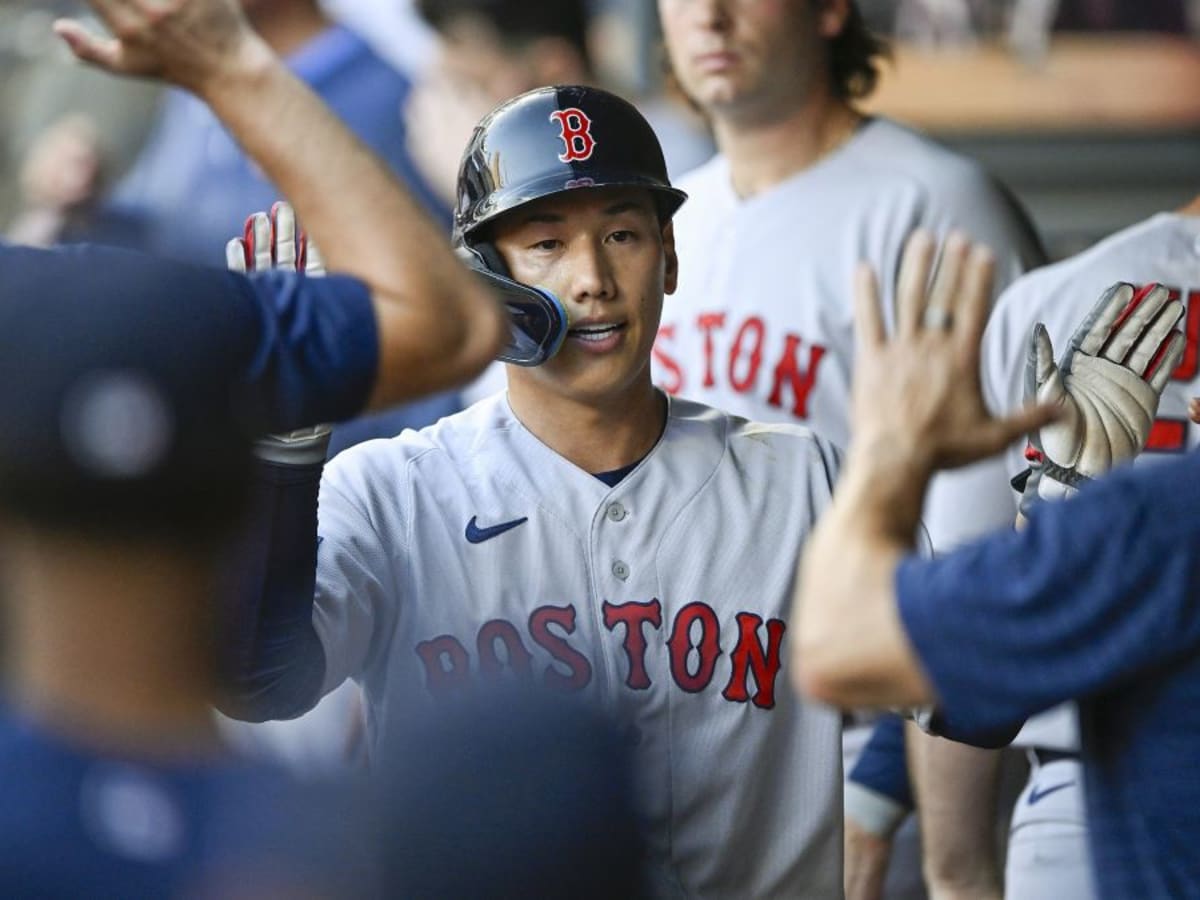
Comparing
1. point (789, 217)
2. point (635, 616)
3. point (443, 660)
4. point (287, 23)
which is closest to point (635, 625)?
point (635, 616)

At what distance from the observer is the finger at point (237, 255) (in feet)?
7.80

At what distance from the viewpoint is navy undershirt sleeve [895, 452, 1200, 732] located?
178cm

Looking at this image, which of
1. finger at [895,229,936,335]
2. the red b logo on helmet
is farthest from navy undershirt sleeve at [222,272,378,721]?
the red b logo on helmet

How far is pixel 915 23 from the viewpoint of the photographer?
702 centimetres

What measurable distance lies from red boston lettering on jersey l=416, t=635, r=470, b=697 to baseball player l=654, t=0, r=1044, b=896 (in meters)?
1.01

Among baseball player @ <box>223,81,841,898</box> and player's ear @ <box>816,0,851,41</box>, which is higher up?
player's ear @ <box>816,0,851,41</box>

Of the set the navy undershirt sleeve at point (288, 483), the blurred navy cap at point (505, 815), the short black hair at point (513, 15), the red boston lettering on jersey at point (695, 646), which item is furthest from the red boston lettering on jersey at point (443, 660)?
the short black hair at point (513, 15)

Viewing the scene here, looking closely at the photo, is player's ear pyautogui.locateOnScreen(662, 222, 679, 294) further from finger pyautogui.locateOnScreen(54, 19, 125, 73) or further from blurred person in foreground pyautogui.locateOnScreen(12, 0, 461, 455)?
finger pyautogui.locateOnScreen(54, 19, 125, 73)

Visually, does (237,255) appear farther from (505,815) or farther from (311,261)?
(505,815)

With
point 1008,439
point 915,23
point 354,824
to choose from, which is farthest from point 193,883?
point 915,23

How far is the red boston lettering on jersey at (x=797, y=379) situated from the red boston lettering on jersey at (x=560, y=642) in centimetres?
92

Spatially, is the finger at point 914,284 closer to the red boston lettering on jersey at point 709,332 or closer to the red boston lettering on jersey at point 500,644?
the red boston lettering on jersey at point 500,644

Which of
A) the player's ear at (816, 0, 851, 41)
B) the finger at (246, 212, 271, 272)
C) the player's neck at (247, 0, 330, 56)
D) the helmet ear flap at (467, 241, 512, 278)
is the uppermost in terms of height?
the player's neck at (247, 0, 330, 56)

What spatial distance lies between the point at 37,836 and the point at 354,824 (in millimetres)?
201
